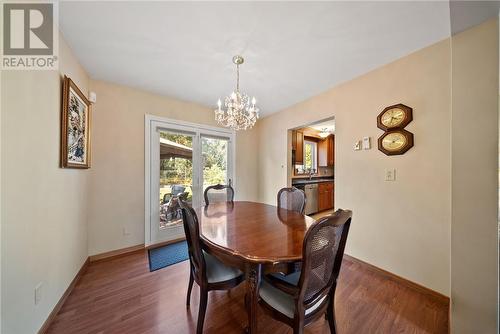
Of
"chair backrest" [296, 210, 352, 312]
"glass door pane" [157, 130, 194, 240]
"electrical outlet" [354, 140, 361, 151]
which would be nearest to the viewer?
"chair backrest" [296, 210, 352, 312]

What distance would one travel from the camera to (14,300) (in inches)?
40.2

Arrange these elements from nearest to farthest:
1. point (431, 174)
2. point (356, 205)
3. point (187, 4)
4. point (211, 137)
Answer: point (187, 4) → point (431, 174) → point (356, 205) → point (211, 137)

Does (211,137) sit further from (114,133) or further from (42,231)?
(42,231)

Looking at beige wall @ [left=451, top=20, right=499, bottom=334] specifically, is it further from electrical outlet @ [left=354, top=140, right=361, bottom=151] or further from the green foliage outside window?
the green foliage outside window

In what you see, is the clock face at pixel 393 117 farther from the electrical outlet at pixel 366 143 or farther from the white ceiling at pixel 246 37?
the white ceiling at pixel 246 37

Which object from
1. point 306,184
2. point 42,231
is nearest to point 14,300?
point 42,231

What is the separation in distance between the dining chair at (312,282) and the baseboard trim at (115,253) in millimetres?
2301

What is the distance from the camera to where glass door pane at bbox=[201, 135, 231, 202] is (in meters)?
3.29

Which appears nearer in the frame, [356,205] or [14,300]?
[14,300]

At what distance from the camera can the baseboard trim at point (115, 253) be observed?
A: 88.6 inches

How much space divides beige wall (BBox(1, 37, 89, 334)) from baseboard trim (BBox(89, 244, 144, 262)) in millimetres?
582

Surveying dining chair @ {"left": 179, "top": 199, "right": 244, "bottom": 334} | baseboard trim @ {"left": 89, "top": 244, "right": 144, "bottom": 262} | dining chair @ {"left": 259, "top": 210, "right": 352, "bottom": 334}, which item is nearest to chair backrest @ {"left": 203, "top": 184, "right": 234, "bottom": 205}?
dining chair @ {"left": 179, "top": 199, "right": 244, "bottom": 334}

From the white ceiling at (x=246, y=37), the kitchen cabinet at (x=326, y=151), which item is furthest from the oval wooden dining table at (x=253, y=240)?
the kitchen cabinet at (x=326, y=151)

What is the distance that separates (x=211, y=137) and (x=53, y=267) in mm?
2575
